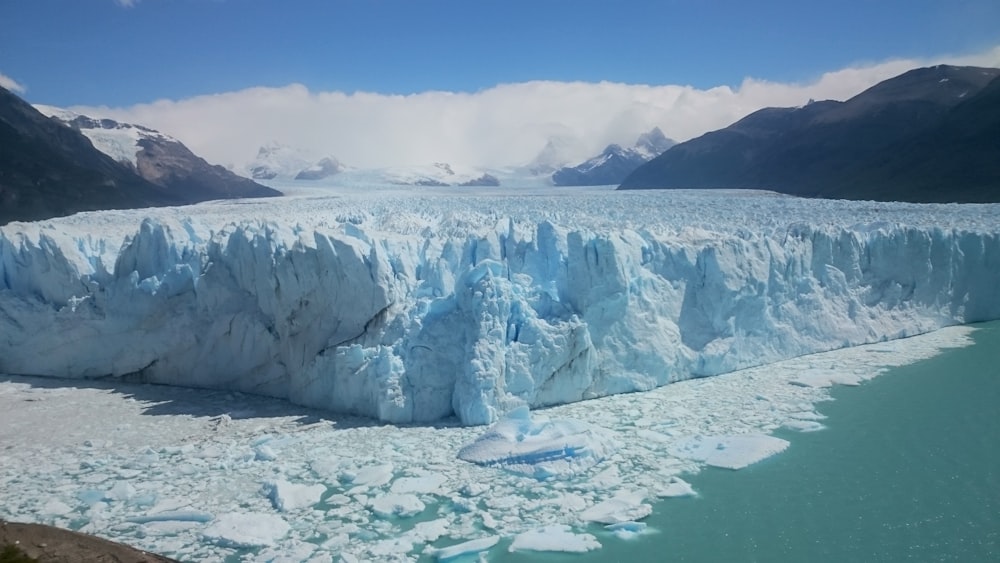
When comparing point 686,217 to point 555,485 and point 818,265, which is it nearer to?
point 818,265

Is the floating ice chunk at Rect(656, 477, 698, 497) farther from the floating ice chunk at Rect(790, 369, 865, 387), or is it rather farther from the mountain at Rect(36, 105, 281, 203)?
the mountain at Rect(36, 105, 281, 203)

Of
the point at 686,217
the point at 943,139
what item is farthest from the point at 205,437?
the point at 943,139

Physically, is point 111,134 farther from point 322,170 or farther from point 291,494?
point 291,494

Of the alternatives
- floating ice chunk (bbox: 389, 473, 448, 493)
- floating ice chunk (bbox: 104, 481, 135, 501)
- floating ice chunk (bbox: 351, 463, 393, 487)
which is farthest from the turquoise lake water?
floating ice chunk (bbox: 104, 481, 135, 501)

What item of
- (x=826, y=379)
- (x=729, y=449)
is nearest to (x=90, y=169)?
(x=826, y=379)

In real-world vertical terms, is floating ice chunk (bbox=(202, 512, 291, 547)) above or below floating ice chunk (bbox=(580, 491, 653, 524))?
below

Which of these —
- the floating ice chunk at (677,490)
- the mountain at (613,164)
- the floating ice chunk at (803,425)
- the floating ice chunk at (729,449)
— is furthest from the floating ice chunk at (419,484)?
the mountain at (613,164)

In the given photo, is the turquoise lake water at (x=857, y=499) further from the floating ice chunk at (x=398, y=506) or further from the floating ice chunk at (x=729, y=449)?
the floating ice chunk at (x=398, y=506)
